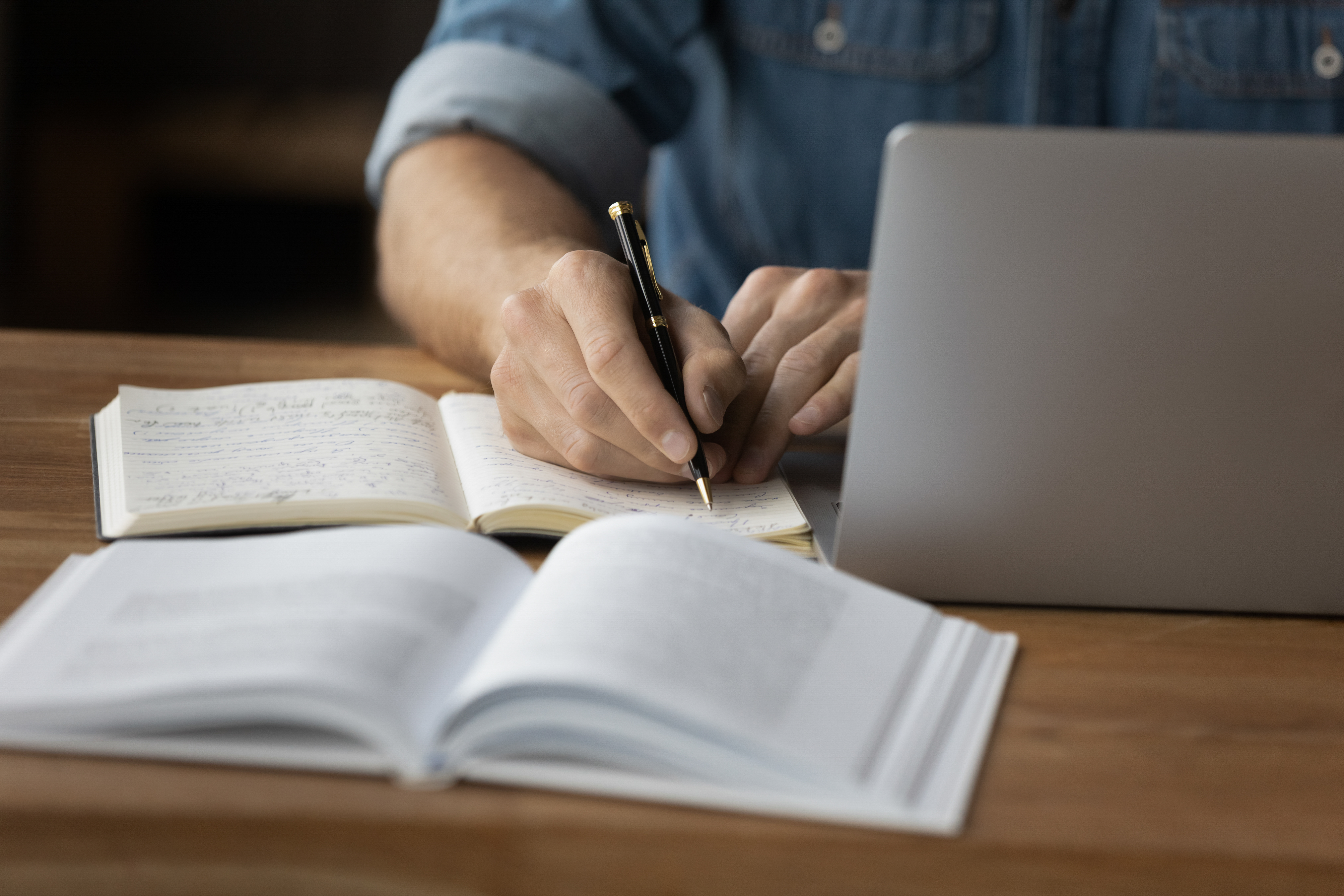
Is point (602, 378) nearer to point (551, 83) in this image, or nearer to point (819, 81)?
point (551, 83)

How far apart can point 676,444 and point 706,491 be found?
0.12ft

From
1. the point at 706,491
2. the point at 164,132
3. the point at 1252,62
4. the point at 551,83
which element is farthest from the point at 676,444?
the point at 164,132

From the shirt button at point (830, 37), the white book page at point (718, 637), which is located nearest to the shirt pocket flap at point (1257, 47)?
the shirt button at point (830, 37)

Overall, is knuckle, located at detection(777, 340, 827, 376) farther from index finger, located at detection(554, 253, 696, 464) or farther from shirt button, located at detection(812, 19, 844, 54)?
shirt button, located at detection(812, 19, 844, 54)

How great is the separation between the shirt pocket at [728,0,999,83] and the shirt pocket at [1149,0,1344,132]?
0.63 feet

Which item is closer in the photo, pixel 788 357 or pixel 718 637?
pixel 718 637

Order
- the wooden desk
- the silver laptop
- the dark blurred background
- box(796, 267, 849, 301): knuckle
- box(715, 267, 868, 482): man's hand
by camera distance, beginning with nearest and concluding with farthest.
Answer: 1. the wooden desk
2. the silver laptop
3. box(715, 267, 868, 482): man's hand
4. box(796, 267, 849, 301): knuckle
5. the dark blurred background

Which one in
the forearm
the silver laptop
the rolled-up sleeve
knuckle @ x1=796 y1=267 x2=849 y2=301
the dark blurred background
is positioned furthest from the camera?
the dark blurred background

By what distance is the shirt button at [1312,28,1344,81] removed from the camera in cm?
125

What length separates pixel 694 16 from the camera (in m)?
1.31

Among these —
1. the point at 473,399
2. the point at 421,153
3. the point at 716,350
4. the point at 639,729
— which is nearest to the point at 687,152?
the point at 421,153

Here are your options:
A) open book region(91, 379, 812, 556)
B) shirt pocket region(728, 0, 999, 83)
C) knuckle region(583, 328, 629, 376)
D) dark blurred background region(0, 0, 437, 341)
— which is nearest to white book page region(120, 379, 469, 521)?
open book region(91, 379, 812, 556)

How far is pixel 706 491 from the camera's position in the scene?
26.0 inches

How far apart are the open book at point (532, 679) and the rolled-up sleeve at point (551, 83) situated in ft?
2.61
